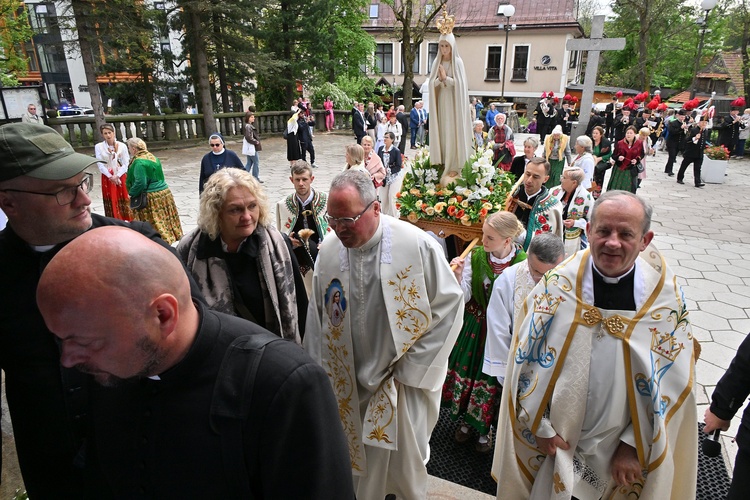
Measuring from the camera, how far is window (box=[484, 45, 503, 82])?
3900 centimetres

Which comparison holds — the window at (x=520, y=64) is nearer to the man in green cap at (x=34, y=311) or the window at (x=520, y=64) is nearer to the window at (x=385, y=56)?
the window at (x=385, y=56)

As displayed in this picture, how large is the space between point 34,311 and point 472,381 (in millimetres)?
2883

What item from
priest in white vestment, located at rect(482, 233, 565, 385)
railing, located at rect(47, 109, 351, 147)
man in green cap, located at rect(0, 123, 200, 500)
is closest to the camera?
man in green cap, located at rect(0, 123, 200, 500)

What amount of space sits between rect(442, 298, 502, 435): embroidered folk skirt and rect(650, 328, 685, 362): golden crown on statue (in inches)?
56.6

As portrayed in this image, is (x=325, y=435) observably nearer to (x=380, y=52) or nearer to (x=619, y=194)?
(x=619, y=194)

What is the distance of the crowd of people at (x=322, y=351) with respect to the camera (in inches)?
46.8

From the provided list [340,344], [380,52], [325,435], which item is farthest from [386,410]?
[380,52]

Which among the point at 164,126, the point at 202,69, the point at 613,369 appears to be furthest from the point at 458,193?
the point at 202,69

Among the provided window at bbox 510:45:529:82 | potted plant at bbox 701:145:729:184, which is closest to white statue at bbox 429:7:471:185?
potted plant at bbox 701:145:729:184

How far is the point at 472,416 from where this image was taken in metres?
3.64

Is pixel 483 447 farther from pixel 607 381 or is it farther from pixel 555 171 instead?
pixel 555 171

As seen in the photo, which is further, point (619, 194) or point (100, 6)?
point (100, 6)

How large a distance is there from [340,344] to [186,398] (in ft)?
5.40

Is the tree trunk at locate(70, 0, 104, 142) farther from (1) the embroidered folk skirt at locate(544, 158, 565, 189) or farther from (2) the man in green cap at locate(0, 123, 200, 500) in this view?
(2) the man in green cap at locate(0, 123, 200, 500)
